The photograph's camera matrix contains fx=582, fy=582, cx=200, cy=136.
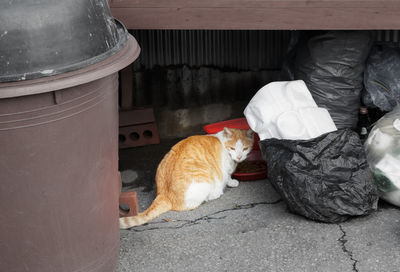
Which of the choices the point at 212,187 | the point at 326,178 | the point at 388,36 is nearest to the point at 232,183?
the point at 212,187

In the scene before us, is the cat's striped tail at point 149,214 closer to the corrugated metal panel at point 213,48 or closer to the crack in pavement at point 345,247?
the crack in pavement at point 345,247

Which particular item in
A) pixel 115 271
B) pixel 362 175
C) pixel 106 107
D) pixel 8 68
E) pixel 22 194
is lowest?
pixel 115 271

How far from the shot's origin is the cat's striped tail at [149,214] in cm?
373

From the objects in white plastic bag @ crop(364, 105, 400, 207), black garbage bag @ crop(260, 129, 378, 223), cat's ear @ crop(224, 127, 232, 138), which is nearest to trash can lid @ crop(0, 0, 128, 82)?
black garbage bag @ crop(260, 129, 378, 223)

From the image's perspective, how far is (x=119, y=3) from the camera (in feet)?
12.4

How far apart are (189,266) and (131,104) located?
196cm

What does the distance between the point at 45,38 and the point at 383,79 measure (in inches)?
114

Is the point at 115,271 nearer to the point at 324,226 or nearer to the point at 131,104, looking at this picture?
the point at 324,226

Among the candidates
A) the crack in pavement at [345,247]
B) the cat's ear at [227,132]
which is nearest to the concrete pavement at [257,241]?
the crack in pavement at [345,247]

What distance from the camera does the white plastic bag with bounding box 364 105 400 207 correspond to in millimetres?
3762

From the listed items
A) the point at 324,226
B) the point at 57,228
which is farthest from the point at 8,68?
the point at 324,226

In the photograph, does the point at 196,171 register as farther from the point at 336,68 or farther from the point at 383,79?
the point at 383,79

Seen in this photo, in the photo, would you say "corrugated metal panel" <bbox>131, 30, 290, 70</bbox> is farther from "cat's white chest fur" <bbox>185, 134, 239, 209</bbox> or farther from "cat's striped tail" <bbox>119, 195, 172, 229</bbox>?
"cat's striped tail" <bbox>119, 195, 172, 229</bbox>

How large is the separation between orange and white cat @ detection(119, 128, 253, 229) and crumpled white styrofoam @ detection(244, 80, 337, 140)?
0.83 feet
